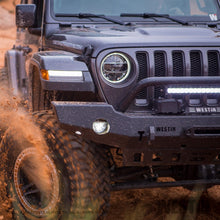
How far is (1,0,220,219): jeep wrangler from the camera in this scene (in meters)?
2.98

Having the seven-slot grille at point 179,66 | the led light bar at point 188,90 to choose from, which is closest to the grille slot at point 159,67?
the seven-slot grille at point 179,66

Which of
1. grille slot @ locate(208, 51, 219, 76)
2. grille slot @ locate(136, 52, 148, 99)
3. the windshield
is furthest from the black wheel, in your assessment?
the windshield

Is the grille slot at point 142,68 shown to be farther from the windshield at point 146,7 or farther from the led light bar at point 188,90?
the windshield at point 146,7

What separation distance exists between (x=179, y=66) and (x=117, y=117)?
633mm

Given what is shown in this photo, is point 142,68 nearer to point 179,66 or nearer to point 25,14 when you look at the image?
point 179,66

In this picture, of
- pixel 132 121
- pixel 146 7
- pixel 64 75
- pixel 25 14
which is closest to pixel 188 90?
pixel 132 121

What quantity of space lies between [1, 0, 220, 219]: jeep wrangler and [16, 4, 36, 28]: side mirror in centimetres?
83

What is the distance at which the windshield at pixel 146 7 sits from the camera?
435 centimetres

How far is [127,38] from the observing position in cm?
335

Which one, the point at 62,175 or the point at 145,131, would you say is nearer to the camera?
the point at 145,131

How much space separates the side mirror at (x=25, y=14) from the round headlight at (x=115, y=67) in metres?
1.41

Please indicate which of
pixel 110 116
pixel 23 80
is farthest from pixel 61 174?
pixel 23 80

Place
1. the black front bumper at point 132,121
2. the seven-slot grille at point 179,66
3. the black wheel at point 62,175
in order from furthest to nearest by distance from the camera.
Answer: the seven-slot grille at point 179,66
the black wheel at point 62,175
the black front bumper at point 132,121

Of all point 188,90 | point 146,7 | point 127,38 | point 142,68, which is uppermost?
point 146,7
